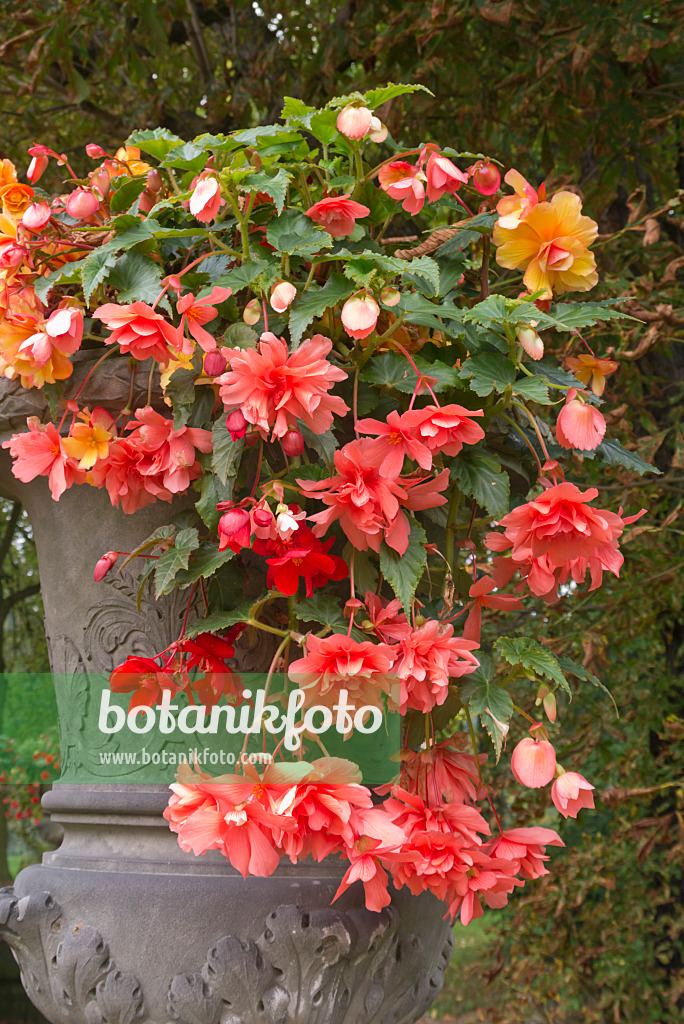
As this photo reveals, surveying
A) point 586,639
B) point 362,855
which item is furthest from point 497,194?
point 586,639

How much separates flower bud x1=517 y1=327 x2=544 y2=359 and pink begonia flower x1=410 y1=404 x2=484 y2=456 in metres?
0.12

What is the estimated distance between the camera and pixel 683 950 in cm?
235

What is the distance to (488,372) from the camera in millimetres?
800

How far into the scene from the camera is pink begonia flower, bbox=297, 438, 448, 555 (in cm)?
68

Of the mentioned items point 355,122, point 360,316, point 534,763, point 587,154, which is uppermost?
point 355,122

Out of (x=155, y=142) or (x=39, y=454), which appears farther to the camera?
(x=155, y=142)

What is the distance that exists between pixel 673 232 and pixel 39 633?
4.45 metres

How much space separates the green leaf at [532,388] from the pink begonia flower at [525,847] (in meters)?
0.40

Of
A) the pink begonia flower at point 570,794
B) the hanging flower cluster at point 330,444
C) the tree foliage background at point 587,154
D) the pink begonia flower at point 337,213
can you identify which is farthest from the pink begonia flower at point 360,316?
the tree foliage background at point 587,154

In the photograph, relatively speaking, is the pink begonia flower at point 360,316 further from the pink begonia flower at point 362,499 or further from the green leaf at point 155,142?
the green leaf at point 155,142

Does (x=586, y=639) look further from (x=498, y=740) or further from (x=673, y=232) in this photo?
(x=673, y=232)

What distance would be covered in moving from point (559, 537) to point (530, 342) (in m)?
0.19
